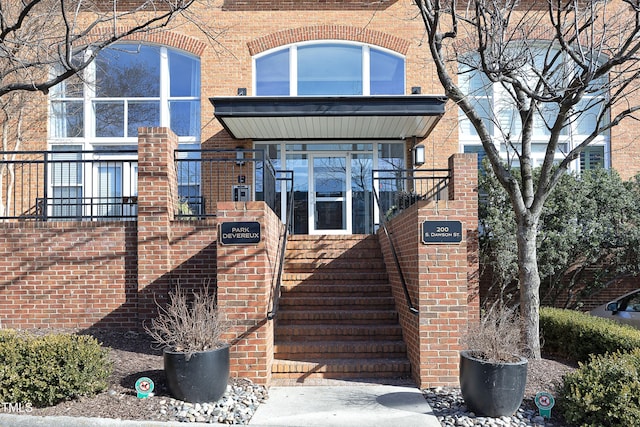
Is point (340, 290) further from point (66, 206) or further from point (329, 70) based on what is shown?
point (66, 206)

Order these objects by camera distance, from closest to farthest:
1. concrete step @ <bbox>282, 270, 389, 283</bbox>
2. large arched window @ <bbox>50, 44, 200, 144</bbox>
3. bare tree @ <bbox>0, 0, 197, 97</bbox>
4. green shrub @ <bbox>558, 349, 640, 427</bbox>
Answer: green shrub @ <bbox>558, 349, 640, 427</bbox>
concrete step @ <bbox>282, 270, 389, 283</bbox>
bare tree @ <bbox>0, 0, 197, 97</bbox>
large arched window @ <bbox>50, 44, 200, 144</bbox>

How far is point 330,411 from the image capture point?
227 inches

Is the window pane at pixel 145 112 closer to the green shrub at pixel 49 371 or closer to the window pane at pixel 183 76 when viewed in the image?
the window pane at pixel 183 76

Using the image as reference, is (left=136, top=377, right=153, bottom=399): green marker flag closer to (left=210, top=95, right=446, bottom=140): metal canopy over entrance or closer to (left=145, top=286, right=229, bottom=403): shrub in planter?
(left=145, top=286, right=229, bottom=403): shrub in planter

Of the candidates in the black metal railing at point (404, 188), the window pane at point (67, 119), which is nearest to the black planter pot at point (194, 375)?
the black metal railing at point (404, 188)

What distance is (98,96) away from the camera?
518 inches

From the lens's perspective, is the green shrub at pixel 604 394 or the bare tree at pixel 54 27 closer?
the green shrub at pixel 604 394

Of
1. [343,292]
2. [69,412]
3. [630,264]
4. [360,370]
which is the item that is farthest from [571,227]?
[69,412]

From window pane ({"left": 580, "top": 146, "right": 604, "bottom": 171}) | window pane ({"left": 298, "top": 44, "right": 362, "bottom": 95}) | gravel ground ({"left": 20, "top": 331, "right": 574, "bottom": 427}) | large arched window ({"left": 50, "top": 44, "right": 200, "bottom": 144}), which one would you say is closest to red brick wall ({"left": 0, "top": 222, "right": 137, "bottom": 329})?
gravel ground ({"left": 20, "top": 331, "right": 574, "bottom": 427})

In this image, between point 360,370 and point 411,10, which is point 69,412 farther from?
point 411,10

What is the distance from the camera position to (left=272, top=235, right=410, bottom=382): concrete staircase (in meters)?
7.01

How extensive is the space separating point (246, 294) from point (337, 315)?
5.86 ft

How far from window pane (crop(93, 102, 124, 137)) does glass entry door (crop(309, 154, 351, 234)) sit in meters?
4.80

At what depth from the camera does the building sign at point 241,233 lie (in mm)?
6664
